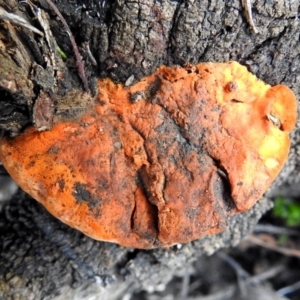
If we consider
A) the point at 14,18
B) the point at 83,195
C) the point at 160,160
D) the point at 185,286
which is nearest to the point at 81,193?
the point at 83,195

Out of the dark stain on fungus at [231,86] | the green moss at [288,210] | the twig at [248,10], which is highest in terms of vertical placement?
the twig at [248,10]

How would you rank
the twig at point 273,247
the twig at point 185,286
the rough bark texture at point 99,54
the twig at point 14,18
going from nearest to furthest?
the twig at point 14,18 → the rough bark texture at point 99,54 → the twig at point 185,286 → the twig at point 273,247

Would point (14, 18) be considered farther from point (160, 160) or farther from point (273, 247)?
point (273, 247)

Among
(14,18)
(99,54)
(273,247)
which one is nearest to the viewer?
(14,18)

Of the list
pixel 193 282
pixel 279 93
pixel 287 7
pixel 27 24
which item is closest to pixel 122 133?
pixel 27 24

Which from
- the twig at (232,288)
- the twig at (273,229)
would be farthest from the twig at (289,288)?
the twig at (273,229)

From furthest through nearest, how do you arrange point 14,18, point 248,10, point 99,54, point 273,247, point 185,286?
1. point 273,247
2. point 185,286
3. point 99,54
4. point 248,10
5. point 14,18

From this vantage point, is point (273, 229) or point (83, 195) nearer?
point (83, 195)

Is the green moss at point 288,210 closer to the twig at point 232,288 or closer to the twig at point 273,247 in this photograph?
the twig at point 273,247
